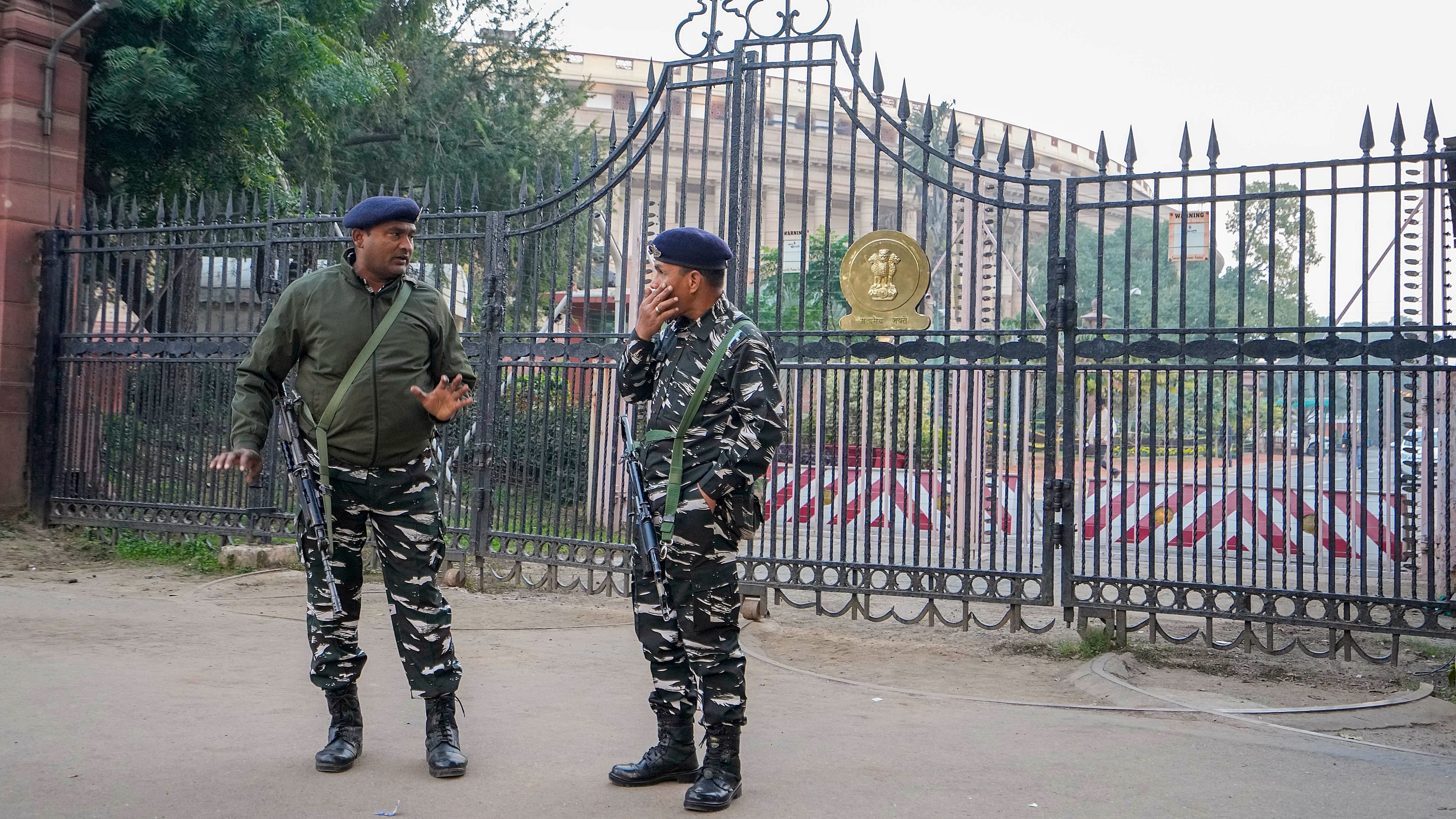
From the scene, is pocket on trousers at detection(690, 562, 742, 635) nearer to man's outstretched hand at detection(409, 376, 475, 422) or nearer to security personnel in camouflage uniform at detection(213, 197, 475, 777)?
security personnel in camouflage uniform at detection(213, 197, 475, 777)

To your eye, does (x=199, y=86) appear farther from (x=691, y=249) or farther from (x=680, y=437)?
(x=680, y=437)

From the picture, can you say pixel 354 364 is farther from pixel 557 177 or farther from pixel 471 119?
pixel 471 119

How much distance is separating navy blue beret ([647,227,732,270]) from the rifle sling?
23 centimetres

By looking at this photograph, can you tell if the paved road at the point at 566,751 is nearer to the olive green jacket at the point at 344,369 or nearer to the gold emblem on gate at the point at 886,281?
the olive green jacket at the point at 344,369

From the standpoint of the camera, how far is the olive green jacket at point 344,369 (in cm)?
381

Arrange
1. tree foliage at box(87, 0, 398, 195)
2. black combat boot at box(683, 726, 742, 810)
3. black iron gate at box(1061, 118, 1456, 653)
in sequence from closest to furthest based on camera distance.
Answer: black combat boot at box(683, 726, 742, 810) → black iron gate at box(1061, 118, 1456, 653) → tree foliage at box(87, 0, 398, 195)

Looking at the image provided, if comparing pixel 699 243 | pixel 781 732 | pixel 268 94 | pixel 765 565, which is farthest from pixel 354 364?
pixel 268 94

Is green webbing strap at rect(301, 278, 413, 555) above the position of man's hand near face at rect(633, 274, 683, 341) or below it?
below

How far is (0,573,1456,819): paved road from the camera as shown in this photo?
3521mm

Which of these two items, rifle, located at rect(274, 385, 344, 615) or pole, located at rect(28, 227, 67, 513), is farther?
pole, located at rect(28, 227, 67, 513)

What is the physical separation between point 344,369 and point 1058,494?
12.7 ft

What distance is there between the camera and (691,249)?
370cm

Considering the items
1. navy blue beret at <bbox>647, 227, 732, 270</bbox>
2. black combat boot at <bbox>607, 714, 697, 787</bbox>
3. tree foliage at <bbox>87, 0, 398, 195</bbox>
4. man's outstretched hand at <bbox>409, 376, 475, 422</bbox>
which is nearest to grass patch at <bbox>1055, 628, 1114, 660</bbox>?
black combat boot at <bbox>607, 714, 697, 787</bbox>

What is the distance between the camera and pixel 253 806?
3391 millimetres
